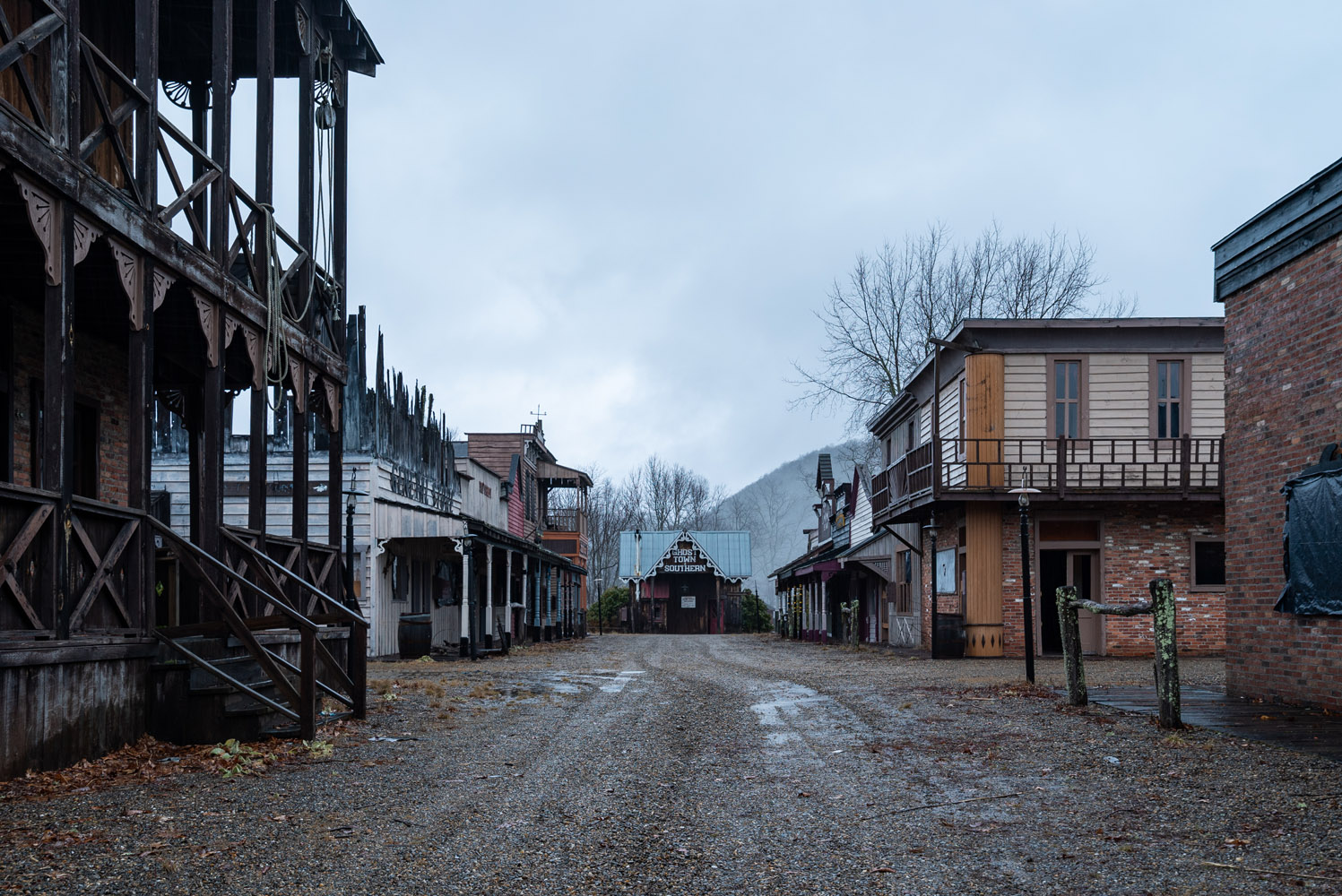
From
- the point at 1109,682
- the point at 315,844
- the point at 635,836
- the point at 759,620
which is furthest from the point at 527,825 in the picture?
the point at 759,620

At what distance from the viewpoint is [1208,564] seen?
25.0 m

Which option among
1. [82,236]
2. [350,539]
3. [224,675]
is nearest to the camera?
[82,236]

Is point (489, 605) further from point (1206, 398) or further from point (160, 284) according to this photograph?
point (160, 284)

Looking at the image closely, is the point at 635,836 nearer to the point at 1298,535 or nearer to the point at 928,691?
the point at 1298,535

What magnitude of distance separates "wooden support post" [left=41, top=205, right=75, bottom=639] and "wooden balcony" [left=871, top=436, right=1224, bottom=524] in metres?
17.8

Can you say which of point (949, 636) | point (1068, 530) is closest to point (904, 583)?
point (1068, 530)

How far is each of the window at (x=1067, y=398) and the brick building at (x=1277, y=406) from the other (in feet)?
36.5

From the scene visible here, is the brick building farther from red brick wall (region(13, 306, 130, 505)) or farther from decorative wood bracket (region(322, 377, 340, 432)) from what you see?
red brick wall (region(13, 306, 130, 505))

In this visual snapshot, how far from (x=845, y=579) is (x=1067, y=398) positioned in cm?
1858

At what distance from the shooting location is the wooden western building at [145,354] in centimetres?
848

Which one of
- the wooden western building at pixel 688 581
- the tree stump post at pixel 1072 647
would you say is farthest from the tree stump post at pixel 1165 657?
the wooden western building at pixel 688 581

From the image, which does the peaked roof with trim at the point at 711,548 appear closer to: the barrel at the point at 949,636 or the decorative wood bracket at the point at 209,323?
the barrel at the point at 949,636

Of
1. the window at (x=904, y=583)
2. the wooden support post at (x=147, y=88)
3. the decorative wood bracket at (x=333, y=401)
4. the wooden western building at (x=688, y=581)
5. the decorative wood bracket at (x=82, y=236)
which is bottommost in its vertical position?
the wooden western building at (x=688, y=581)

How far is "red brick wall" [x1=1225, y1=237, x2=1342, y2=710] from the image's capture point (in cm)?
1152
